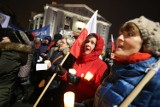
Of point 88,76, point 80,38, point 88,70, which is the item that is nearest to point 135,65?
point 88,76

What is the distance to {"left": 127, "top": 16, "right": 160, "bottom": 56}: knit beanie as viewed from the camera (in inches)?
75.4

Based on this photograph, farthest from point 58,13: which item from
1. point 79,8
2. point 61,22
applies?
point 79,8

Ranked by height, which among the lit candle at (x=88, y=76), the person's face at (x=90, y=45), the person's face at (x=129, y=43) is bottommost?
the lit candle at (x=88, y=76)

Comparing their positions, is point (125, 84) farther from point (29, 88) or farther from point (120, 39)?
point (29, 88)

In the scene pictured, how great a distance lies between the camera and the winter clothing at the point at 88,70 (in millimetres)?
3598

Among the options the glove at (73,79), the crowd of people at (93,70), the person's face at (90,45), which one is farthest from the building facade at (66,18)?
the glove at (73,79)

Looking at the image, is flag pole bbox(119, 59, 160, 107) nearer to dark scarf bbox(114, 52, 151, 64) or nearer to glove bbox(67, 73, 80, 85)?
dark scarf bbox(114, 52, 151, 64)

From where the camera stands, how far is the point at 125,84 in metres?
1.89

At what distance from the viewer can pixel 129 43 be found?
6.76ft

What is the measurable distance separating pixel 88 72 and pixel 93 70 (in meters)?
0.10

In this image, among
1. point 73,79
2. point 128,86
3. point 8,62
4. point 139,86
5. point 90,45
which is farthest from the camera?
point 90,45

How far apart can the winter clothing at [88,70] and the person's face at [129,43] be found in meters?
1.52

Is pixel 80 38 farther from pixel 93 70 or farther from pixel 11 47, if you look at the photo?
pixel 11 47

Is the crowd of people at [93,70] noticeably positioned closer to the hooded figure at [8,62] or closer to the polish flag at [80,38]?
the hooded figure at [8,62]
